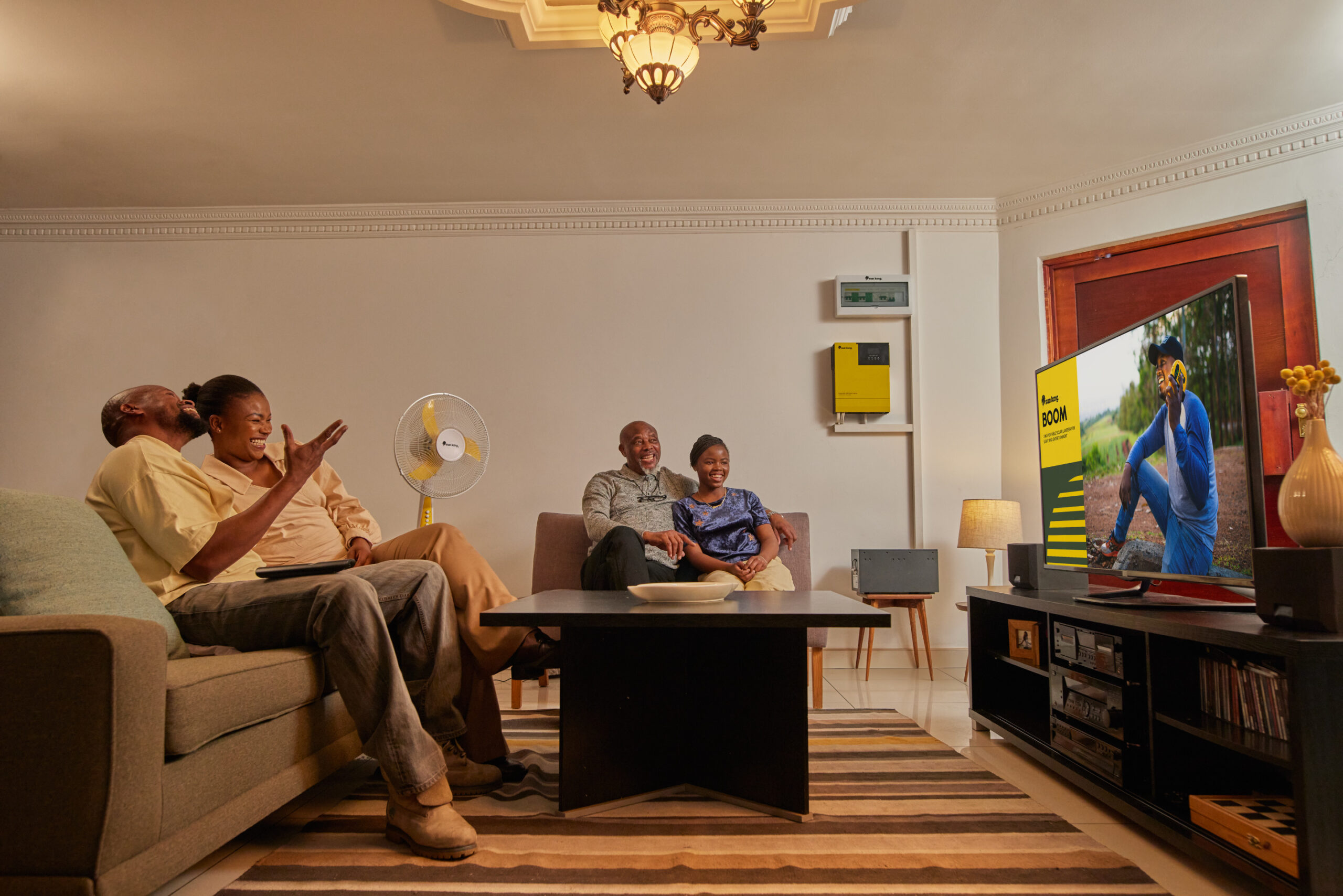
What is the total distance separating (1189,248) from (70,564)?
4.48 m

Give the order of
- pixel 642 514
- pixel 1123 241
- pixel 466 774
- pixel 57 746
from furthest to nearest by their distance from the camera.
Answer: pixel 1123 241
pixel 642 514
pixel 466 774
pixel 57 746

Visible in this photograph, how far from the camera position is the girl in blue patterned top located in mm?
3324

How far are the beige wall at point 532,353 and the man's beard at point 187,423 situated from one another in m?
2.34

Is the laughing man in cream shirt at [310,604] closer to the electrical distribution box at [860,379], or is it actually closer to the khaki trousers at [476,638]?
the khaki trousers at [476,638]

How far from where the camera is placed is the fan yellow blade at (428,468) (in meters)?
3.41

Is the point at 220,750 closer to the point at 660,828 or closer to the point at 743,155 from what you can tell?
the point at 660,828

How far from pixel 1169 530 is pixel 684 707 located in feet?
4.22

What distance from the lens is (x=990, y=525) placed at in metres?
3.86

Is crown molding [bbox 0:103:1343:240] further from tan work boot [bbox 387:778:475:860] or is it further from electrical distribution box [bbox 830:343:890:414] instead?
tan work boot [bbox 387:778:475:860]

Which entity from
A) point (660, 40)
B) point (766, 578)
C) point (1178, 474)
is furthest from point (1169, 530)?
point (660, 40)

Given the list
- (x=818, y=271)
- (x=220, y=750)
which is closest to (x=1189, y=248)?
(x=818, y=271)

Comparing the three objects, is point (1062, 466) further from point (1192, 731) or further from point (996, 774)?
point (1192, 731)

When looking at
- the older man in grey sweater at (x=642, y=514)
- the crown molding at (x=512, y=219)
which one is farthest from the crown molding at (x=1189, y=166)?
the older man in grey sweater at (x=642, y=514)

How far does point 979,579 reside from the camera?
4.28 metres
